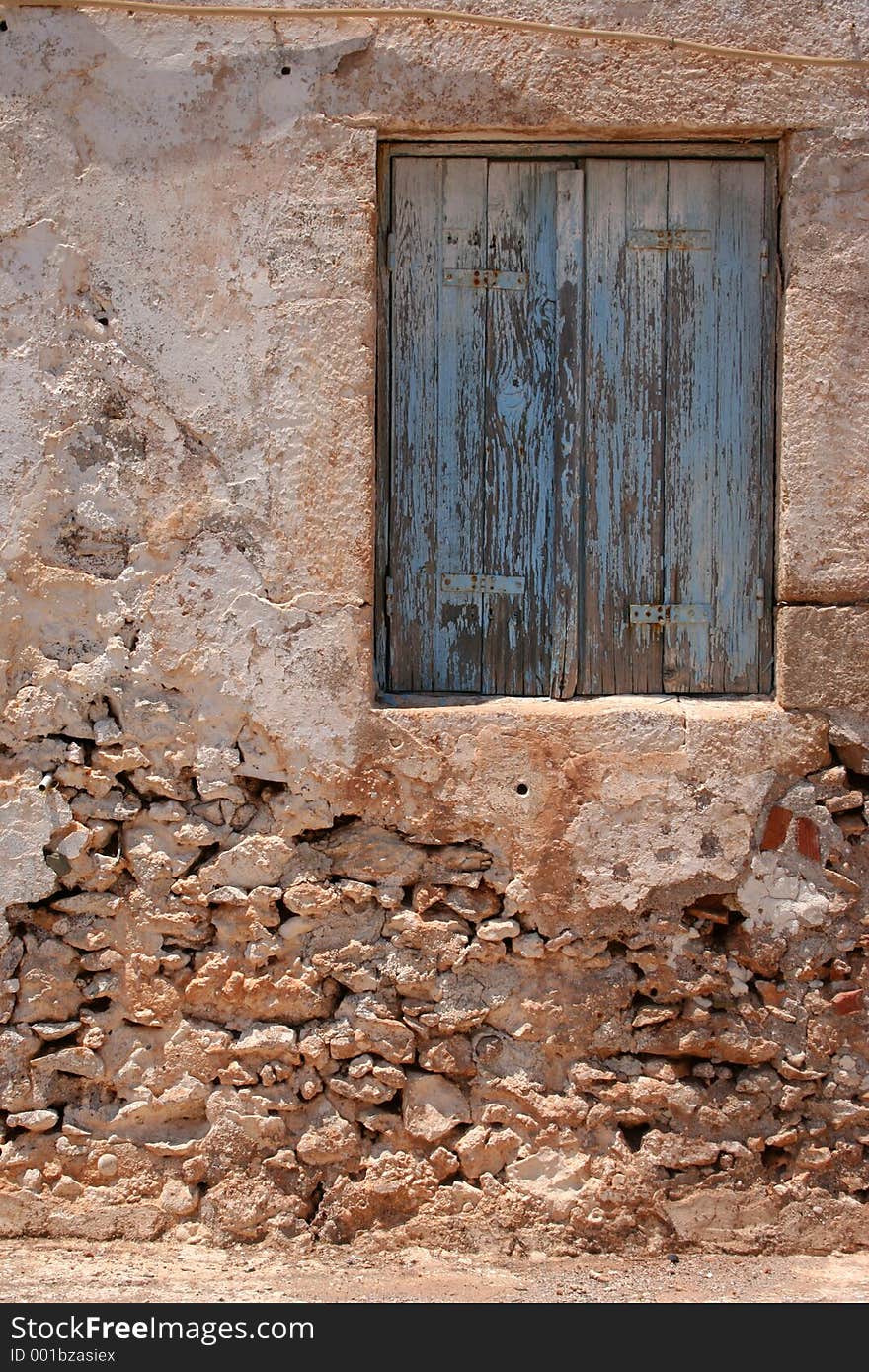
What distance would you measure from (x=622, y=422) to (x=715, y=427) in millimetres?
248

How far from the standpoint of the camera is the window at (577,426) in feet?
11.6

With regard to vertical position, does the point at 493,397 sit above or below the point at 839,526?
above

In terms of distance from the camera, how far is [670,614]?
3.58 m

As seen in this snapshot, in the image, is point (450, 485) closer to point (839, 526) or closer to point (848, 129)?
A: point (839, 526)

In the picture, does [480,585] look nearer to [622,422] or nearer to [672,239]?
[622,422]

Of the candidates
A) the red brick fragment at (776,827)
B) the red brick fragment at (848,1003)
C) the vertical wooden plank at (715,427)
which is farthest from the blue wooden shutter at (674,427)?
the red brick fragment at (848,1003)

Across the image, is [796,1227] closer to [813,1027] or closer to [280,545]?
[813,1027]

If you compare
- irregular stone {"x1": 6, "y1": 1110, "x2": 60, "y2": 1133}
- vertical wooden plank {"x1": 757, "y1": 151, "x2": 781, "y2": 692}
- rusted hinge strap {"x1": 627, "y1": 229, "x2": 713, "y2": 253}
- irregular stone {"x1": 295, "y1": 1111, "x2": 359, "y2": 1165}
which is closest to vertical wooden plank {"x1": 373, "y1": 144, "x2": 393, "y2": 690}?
rusted hinge strap {"x1": 627, "y1": 229, "x2": 713, "y2": 253}

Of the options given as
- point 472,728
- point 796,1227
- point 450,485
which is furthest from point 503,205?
point 796,1227

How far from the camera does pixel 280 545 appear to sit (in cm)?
340

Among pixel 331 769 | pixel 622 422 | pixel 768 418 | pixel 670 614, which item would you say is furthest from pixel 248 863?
pixel 768 418

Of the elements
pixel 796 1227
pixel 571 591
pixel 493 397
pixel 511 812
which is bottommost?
pixel 796 1227

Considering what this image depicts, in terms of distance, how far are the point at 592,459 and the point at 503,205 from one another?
71 cm

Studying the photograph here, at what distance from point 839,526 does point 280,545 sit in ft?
4.69
